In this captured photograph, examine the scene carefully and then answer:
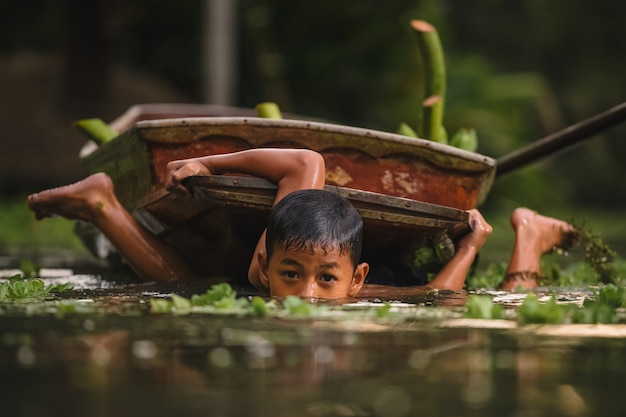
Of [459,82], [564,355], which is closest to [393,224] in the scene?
[564,355]

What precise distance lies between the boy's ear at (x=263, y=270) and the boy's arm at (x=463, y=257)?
880mm

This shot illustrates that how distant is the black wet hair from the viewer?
4.14 metres

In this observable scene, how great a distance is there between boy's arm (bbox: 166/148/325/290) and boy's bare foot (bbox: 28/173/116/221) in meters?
0.74

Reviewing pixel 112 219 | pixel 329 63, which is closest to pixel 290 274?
pixel 112 219

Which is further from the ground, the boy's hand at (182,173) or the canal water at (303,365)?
the boy's hand at (182,173)

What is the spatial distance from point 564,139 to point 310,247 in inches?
82.9

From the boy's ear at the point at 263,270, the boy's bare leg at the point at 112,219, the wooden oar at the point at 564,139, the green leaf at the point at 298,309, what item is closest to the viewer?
the green leaf at the point at 298,309

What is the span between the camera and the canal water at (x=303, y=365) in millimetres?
2244

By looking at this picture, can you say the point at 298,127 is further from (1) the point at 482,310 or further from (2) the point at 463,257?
(1) the point at 482,310

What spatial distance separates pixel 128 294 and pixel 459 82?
1148cm

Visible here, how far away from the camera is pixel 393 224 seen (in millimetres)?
4750

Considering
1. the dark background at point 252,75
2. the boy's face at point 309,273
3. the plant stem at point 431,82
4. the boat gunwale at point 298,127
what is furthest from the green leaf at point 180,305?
the dark background at point 252,75

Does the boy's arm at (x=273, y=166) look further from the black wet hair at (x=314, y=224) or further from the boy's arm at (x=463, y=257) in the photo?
the boy's arm at (x=463, y=257)

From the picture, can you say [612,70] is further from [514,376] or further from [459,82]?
[514,376]
